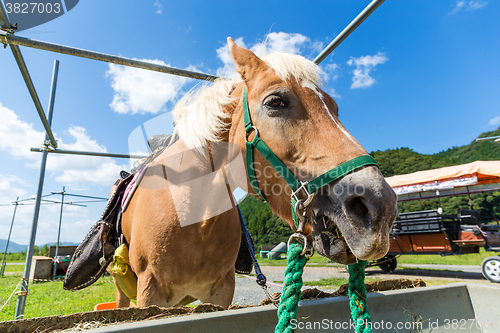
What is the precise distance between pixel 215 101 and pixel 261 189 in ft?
2.41

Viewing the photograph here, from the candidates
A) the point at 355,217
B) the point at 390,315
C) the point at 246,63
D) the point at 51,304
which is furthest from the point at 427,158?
the point at 355,217

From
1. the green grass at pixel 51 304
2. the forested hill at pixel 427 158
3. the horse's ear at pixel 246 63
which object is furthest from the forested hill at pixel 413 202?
the horse's ear at pixel 246 63

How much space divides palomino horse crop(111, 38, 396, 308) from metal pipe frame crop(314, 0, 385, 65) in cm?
58

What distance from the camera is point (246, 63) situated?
1.65m

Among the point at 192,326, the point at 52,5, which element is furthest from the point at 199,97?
the point at 192,326

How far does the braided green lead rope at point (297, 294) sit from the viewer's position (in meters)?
0.91

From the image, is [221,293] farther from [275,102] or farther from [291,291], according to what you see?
[275,102]

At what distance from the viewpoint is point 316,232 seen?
1.14 m

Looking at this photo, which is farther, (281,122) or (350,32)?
(350,32)

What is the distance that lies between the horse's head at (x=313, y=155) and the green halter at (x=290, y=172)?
0.02 metres

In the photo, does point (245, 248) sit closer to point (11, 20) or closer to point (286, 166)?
point (286, 166)

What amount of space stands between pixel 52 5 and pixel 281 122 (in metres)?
1.76

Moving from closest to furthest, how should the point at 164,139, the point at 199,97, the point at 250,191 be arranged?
the point at 250,191 < the point at 199,97 < the point at 164,139

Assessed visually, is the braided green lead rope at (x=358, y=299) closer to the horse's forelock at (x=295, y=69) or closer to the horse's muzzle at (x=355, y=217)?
the horse's muzzle at (x=355, y=217)
